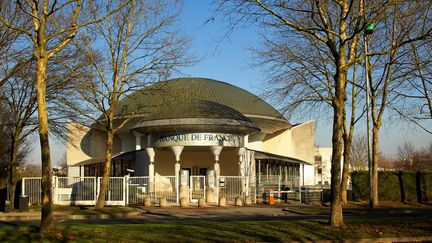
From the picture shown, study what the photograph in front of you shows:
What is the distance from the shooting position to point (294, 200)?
3928 centimetres

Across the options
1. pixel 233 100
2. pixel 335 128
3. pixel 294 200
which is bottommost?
pixel 294 200

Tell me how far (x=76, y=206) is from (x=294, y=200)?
1611 cm

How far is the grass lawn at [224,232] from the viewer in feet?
44.5

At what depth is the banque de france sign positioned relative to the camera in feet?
125

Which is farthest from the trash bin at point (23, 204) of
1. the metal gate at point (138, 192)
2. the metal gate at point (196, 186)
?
the metal gate at point (196, 186)

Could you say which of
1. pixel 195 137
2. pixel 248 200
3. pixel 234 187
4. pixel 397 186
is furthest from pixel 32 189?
pixel 397 186

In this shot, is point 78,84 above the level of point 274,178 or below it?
above

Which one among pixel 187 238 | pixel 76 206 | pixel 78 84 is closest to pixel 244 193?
pixel 76 206

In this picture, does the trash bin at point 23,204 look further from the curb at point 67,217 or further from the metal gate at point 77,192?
the metal gate at point 77,192

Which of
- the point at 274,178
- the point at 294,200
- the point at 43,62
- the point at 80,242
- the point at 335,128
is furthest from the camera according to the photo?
the point at 274,178

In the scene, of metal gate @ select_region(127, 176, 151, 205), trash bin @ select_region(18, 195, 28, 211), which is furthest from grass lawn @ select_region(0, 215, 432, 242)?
metal gate @ select_region(127, 176, 151, 205)

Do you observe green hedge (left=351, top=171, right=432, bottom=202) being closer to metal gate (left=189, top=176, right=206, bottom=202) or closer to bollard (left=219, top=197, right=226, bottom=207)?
bollard (left=219, top=197, right=226, bottom=207)

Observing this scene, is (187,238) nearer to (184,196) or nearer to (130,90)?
(130,90)

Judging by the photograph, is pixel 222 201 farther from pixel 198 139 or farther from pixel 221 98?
pixel 221 98
